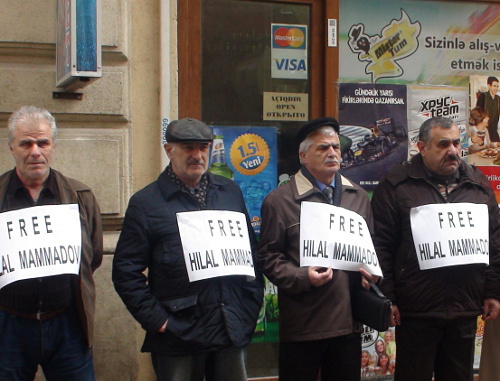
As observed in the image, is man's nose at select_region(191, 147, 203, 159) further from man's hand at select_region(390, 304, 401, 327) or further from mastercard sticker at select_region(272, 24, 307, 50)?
mastercard sticker at select_region(272, 24, 307, 50)

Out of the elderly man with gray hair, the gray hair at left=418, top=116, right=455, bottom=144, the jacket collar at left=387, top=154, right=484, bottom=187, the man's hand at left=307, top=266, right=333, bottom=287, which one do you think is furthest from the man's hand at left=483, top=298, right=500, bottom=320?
the elderly man with gray hair

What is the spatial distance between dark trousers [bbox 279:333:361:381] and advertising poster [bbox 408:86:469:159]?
7.15 ft

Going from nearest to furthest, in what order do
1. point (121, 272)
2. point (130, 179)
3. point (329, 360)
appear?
point (121, 272), point (329, 360), point (130, 179)

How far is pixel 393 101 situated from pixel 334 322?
2.35 m

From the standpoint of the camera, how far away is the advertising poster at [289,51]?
5.35 meters

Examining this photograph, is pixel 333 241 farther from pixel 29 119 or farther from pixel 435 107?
pixel 435 107

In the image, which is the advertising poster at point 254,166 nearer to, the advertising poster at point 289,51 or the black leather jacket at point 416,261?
the advertising poster at point 289,51

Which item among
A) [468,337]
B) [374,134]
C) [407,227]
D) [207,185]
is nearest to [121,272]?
[207,185]

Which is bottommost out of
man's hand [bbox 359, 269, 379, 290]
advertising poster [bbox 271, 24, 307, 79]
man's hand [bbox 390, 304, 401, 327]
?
man's hand [bbox 390, 304, 401, 327]

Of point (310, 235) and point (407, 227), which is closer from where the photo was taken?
point (310, 235)

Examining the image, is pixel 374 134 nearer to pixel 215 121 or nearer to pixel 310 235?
pixel 215 121

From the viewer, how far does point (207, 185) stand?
12.3 ft

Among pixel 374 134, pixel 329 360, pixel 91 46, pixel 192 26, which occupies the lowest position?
pixel 329 360

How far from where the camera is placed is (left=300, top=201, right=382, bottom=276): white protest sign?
3.72 metres
